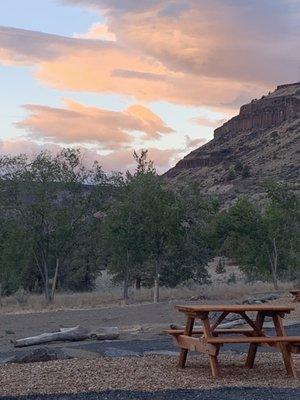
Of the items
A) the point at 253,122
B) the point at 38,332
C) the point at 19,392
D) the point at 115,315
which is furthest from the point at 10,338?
the point at 253,122


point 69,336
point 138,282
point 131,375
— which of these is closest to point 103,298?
point 138,282

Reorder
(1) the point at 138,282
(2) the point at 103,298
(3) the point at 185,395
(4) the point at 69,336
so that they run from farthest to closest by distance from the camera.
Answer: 1. (1) the point at 138,282
2. (2) the point at 103,298
3. (4) the point at 69,336
4. (3) the point at 185,395

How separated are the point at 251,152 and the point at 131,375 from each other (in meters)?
85.8

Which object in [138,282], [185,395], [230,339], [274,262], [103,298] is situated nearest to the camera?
[185,395]

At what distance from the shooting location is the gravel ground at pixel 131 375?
938 centimetres

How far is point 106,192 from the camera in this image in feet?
126

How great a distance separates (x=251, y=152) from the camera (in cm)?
9488

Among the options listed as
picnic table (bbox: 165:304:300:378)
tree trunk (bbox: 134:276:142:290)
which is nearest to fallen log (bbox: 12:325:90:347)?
picnic table (bbox: 165:304:300:378)

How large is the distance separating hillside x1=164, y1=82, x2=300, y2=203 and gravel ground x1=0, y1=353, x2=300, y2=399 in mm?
56041

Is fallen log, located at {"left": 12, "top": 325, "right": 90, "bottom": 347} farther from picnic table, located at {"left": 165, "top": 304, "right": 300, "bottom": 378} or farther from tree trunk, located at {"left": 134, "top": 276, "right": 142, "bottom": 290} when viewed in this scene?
tree trunk, located at {"left": 134, "top": 276, "right": 142, "bottom": 290}

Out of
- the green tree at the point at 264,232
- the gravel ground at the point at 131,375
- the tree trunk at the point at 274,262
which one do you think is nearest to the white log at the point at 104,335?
the gravel ground at the point at 131,375

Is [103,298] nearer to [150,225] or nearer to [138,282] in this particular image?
[150,225]

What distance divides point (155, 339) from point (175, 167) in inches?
3844

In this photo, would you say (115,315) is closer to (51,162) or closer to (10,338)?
(10,338)
